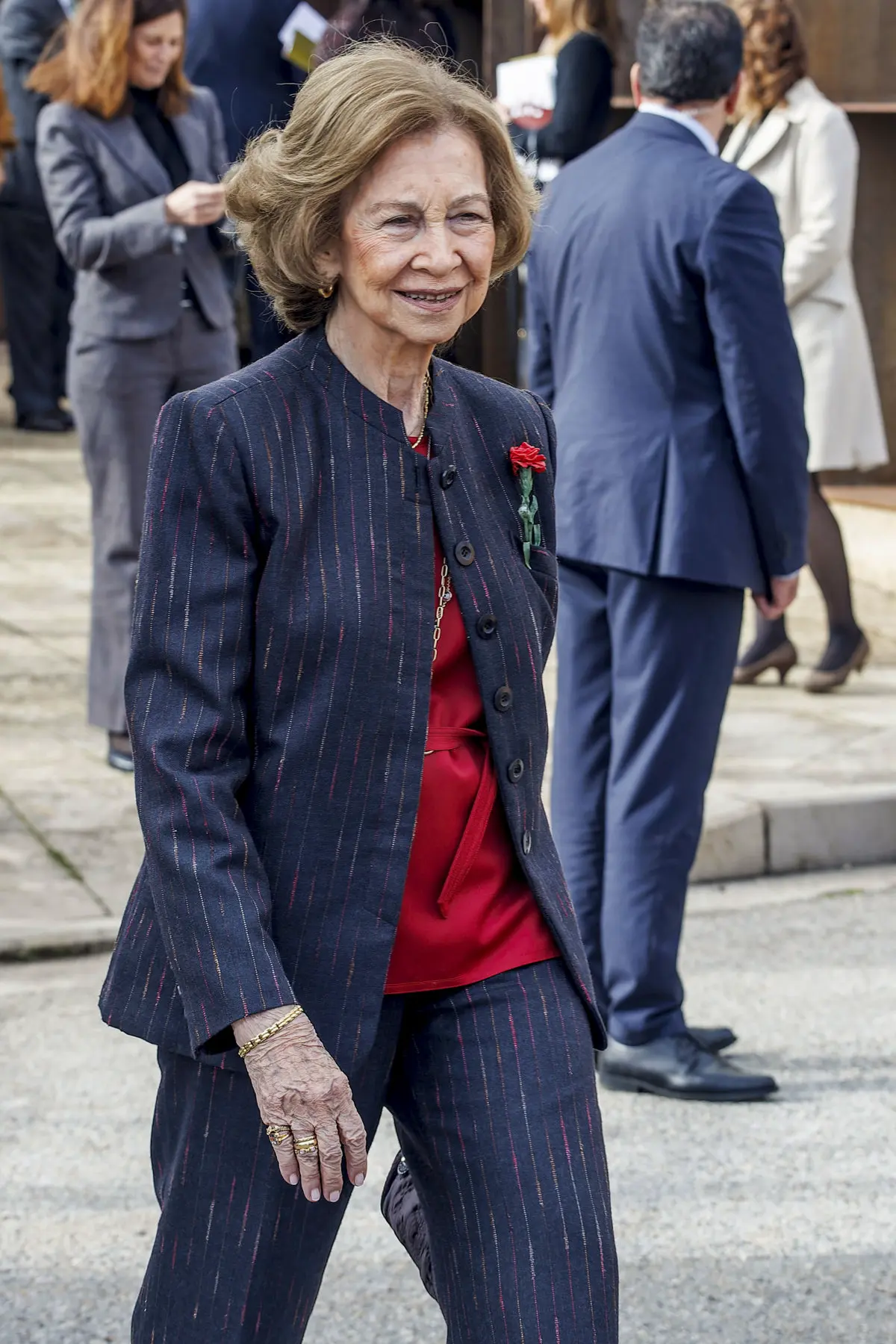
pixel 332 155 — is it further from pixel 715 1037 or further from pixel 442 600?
pixel 715 1037

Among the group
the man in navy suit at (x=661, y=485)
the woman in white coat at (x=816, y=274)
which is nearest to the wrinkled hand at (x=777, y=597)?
the man in navy suit at (x=661, y=485)

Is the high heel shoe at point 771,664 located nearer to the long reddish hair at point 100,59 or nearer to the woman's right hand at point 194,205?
the woman's right hand at point 194,205

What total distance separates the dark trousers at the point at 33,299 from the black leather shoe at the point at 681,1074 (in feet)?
29.2

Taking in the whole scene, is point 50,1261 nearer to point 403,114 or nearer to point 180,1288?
point 180,1288

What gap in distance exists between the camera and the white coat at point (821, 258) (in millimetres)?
7383

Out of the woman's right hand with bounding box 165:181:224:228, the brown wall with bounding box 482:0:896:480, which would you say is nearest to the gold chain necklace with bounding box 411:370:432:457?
the woman's right hand with bounding box 165:181:224:228

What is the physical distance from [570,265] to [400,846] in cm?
234

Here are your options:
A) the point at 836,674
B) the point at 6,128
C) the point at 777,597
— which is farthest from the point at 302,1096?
the point at 6,128

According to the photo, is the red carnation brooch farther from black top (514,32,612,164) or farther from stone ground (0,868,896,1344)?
black top (514,32,612,164)

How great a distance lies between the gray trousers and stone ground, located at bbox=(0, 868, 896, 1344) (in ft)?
4.95

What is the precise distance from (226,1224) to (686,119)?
2712mm

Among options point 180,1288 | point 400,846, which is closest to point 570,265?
point 400,846

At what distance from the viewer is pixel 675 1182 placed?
4098 mm

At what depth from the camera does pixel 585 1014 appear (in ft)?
8.46
